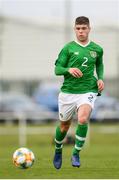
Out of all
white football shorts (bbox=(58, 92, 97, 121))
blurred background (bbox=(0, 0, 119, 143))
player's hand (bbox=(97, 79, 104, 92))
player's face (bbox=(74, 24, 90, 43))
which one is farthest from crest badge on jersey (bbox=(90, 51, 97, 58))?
blurred background (bbox=(0, 0, 119, 143))

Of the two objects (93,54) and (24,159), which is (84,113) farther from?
(24,159)

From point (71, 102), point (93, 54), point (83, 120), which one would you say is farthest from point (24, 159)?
point (93, 54)

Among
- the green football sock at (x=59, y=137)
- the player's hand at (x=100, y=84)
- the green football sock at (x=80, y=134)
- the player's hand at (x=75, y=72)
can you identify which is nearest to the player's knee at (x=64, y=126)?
the green football sock at (x=59, y=137)

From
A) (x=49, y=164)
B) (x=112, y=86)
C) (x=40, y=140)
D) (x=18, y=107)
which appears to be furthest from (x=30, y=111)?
(x=49, y=164)

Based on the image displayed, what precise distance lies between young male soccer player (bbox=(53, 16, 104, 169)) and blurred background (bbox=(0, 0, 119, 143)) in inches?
1085

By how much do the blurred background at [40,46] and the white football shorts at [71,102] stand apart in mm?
27488

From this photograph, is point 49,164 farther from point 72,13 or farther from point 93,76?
point 72,13

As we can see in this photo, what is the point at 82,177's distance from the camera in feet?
37.7

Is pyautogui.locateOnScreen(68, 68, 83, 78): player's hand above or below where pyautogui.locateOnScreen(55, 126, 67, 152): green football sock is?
above

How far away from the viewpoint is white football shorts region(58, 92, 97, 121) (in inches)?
503

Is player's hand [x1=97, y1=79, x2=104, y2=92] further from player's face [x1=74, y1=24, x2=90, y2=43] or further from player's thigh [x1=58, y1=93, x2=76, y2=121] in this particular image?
player's face [x1=74, y1=24, x2=90, y2=43]

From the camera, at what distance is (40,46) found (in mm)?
49594

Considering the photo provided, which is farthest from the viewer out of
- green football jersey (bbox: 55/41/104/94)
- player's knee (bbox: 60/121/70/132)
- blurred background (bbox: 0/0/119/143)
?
blurred background (bbox: 0/0/119/143)

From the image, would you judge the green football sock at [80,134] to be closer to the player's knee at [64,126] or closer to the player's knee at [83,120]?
the player's knee at [83,120]
